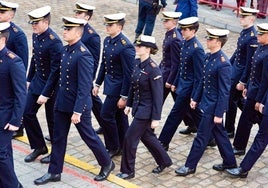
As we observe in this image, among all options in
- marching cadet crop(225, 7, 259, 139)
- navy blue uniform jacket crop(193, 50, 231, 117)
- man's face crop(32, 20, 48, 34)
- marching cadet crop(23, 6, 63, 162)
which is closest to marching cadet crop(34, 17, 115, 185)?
marching cadet crop(23, 6, 63, 162)

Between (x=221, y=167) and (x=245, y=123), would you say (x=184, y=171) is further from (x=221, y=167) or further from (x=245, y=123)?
(x=245, y=123)

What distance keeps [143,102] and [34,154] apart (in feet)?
5.38

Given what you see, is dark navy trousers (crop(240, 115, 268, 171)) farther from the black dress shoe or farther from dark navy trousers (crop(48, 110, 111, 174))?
dark navy trousers (crop(48, 110, 111, 174))

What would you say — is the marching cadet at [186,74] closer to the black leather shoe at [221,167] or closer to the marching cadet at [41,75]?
the black leather shoe at [221,167]

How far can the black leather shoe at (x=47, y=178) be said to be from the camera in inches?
279

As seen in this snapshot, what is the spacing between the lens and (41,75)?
765 cm

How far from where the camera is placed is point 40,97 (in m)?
7.43

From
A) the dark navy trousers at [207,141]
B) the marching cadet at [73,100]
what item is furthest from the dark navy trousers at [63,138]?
the dark navy trousers at [207,141]

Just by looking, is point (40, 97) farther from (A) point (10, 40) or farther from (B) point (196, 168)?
(B) point (196, 168)

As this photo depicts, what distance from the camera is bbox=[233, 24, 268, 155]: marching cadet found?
24.6 ft

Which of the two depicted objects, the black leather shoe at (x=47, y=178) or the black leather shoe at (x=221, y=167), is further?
the black leather shoe at (x=221, y=167)

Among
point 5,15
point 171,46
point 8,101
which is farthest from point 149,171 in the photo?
point 5,15

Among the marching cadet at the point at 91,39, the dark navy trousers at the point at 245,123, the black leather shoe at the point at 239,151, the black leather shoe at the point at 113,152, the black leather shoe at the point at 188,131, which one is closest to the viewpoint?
the dark navy trousers at the point at 245,123

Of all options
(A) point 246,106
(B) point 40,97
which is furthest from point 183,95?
(B) point 40,97
